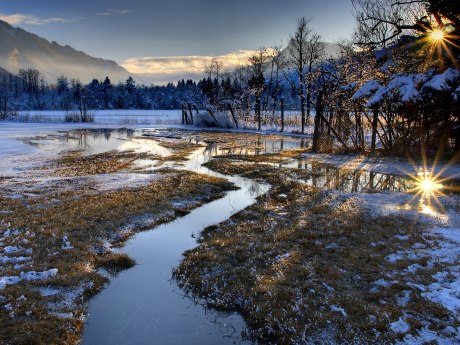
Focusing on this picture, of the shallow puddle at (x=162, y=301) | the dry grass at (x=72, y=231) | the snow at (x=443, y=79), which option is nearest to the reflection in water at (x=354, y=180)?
the shallow puddle at (x=162, y=301)

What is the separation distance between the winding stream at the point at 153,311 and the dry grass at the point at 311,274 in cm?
28

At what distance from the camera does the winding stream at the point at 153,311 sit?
4.90 meters

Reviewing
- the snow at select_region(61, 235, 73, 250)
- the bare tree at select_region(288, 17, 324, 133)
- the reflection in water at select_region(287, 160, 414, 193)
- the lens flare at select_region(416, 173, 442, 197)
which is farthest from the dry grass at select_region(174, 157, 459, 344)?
the bare tree at select_region(288, 17, 324, 133)

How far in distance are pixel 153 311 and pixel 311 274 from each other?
2611 millimetres

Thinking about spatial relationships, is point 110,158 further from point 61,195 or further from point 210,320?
point 210,320

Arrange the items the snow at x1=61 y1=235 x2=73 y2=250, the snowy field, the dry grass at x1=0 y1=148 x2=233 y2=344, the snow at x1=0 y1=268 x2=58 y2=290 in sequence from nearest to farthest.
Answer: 1. the dry grass at x1=0 y1=148 x2=233 y2=344
2. the snow at x1=0 y1=268 x2=58 y2=290
3. the snow at x1=61 y1=235 x2=73 y2=250
4. the snowy field

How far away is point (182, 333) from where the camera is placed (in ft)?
16.3

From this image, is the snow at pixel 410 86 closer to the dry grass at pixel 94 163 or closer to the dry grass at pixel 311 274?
the dry grass at pixel 311 274

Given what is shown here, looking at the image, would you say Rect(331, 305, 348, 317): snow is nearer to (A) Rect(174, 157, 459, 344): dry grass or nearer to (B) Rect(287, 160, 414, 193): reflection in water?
(A) Rect(174, 157, 459, 344): dry grass

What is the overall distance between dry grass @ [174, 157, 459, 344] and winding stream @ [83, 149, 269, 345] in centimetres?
28

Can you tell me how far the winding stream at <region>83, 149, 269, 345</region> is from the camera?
16.1ft

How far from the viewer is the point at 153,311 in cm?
550

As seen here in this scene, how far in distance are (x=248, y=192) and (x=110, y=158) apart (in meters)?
10.3

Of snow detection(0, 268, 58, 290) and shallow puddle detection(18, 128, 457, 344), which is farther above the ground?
snow detection(0, 268, 58, 290)
